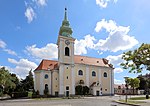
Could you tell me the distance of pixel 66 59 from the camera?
64688 mm

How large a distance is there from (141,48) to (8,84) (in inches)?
1929

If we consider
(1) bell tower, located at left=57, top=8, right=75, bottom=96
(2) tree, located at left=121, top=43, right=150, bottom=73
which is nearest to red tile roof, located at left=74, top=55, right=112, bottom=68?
(1) bell tower, located at left=57, top=8, right=75, bottom=96

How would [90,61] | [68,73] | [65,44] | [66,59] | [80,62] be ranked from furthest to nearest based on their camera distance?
[90,61], [80,62], [65,44], [66,59], [68,73]

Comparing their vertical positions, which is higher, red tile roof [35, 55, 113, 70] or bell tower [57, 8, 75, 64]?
bell tower [57, 8, 75, 64]

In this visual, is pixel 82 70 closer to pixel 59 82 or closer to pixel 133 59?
pixel 59 82

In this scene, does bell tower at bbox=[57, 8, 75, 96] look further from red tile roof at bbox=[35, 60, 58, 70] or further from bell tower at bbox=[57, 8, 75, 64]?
red tile roof at bbox=[35, 60, 58, 70]

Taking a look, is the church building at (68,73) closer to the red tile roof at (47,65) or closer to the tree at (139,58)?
the red tile roof at (47,65)

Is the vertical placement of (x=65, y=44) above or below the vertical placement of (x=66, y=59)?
above

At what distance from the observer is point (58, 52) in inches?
2657

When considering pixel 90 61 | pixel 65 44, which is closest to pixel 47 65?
pixel 65 44

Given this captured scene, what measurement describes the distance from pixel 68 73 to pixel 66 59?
4.07 meters

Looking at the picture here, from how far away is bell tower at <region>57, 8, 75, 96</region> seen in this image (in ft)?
206

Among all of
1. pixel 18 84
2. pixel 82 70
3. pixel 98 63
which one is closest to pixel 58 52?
pixel 82 70

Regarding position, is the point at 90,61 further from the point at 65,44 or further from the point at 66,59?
the point at 65,44
